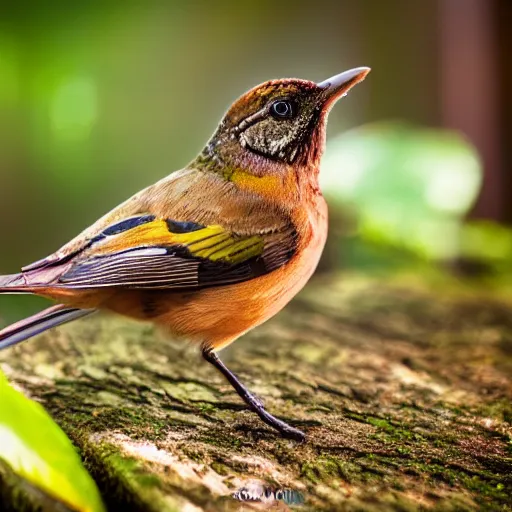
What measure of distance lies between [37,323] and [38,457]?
0.60 meters

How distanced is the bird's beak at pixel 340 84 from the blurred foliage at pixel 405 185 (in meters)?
2.43

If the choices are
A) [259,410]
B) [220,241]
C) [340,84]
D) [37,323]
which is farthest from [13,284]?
[340,84]

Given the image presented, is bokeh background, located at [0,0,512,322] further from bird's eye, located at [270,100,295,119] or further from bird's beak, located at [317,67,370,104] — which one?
bird's beak, located at [317,67,370,104]

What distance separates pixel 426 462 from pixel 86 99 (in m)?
2.35

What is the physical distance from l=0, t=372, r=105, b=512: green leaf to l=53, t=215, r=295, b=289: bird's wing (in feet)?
1.22

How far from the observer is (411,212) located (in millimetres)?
4453

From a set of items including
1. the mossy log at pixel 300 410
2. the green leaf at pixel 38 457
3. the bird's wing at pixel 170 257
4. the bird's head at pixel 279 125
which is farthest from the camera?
the bird's head at pixel 279 125

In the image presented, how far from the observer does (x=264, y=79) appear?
14.1 feet

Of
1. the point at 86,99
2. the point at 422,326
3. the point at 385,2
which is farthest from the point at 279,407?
the point at 385,2

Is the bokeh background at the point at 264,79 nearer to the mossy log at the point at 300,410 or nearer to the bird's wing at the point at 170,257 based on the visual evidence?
the mossy log at the point at 300,410

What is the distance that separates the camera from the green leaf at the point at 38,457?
1.48m

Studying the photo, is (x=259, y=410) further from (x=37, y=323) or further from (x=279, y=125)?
(x=279, y=125)

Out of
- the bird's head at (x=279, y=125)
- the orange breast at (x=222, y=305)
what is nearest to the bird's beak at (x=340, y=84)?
the bird's head at (x=279, y=125)

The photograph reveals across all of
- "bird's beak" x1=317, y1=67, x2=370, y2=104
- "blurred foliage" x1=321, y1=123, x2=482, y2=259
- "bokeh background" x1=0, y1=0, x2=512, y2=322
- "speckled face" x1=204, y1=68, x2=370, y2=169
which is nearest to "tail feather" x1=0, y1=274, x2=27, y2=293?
"speckled face" x1=204, y1=68, x2=370, y2=169
